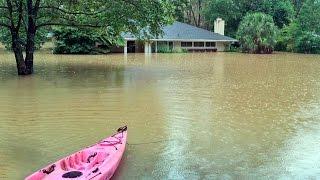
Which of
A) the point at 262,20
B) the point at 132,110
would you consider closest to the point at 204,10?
the point at 262,20

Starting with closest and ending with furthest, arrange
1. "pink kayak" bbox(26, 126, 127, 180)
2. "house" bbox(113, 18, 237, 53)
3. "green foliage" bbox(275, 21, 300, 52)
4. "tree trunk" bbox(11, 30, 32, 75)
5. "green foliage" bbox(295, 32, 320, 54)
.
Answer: "pink kayak" bbox(26, 126, 127, 180), "tree trunk" bbox(11, 30, 32, 75), "house" bbox(113, 18, 237, 53), "green foliage" bbox(295, 32, 320, 54), "green foliage" bbox(275, 21, 300, 52)

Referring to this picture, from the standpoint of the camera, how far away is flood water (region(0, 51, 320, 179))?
7.98 metres

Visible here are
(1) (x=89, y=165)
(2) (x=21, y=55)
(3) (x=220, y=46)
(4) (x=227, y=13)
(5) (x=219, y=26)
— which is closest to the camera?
(1) (x=89, y=165)

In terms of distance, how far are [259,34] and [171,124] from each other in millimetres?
34281

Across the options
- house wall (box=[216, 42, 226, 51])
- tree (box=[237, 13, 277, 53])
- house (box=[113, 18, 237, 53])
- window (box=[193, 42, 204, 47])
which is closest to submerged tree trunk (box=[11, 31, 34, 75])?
house (box=[113, 18, 237, 53])

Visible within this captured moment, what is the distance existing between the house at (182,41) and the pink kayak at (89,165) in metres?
33.6

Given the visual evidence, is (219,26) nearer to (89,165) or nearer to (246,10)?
(246,10)

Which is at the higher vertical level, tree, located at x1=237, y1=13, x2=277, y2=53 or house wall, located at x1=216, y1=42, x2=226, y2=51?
tree, located at x1=237, y1=13, x2=277, y2=53

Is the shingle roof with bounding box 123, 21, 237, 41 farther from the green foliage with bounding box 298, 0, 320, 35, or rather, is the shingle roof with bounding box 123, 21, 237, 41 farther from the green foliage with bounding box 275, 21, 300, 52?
the green foliage with bounding box 298, 0, 320, 35

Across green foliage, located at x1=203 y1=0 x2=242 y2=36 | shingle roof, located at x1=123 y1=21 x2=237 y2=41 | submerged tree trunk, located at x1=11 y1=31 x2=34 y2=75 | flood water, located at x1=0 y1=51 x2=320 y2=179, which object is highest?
green foliage, located at x1=203 y1=0 x2=242 y2=36

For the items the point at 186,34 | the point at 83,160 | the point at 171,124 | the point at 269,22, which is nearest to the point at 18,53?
the point at 171,124

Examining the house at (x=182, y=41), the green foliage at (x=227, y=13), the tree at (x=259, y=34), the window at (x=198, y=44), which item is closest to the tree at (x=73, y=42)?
the house at (x=182, y=41)

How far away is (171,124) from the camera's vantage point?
Answer: 11164 millimetres

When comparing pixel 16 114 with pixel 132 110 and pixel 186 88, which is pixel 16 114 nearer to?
pixel 132 110
